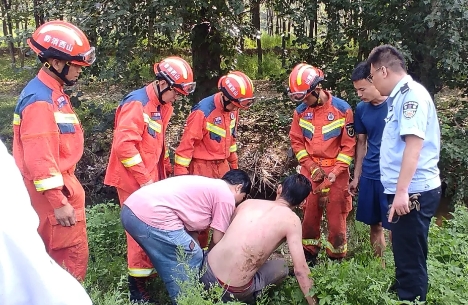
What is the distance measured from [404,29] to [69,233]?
15.2 ft

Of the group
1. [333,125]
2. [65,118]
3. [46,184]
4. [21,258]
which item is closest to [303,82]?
[333,125]

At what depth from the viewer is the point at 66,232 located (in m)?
3.38

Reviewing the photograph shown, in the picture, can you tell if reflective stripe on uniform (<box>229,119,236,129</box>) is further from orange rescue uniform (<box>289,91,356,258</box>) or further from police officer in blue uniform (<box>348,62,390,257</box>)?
police officer in blue uniform (<box>348,62,390,257</box>)

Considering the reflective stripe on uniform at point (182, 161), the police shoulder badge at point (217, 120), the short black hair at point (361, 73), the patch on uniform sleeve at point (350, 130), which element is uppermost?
the short black hair at point (361, 73)

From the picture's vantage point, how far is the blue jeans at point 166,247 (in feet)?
11.1

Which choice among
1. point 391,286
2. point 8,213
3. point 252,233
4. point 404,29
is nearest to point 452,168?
point 404,29

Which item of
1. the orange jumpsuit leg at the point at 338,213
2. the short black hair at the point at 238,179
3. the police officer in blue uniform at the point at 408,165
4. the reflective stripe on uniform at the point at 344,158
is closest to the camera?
the police officer in blue uniform at the point at 408,165

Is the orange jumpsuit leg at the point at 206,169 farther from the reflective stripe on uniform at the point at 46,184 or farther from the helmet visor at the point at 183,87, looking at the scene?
the reflective stripe on uniform at the point at 46,184

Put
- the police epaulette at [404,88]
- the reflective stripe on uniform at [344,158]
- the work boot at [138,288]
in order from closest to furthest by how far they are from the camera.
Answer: the police epaulette at [404,88] < the work boot at [138,288] < the reflective stripe on uniform at [344,158]

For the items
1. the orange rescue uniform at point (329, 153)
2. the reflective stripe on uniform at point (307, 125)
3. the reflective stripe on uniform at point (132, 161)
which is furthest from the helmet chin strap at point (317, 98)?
the reflective stripe on uniform at point (132, 161)

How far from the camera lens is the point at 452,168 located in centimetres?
598

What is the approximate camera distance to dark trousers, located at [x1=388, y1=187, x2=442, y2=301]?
10.5 ft

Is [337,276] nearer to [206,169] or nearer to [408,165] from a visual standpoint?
[408,165]

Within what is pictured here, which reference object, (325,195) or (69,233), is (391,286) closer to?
(325,195)
